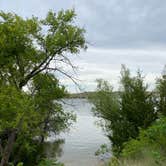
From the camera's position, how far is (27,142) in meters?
22.5

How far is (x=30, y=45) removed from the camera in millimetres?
18906

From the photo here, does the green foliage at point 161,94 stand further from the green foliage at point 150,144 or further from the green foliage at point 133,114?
the green foliage at point 150,144

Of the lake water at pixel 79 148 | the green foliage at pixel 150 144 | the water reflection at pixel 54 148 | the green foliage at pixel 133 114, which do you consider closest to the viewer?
the green foliage at pixel 150 144

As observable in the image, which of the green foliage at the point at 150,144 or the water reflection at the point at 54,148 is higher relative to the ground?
the green foliage at the point at 150,144

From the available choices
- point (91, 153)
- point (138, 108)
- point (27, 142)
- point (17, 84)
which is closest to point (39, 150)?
point (27, 142)

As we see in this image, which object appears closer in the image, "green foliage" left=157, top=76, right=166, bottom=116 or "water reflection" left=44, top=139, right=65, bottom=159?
"green foliage" left=157, top=76, right=166, bottom=116

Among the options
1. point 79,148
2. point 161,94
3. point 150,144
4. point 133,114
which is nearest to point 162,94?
point 161,94

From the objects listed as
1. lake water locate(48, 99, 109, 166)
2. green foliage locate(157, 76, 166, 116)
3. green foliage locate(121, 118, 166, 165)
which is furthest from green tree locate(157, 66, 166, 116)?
green foliage locate(121, 118, 166, 165)

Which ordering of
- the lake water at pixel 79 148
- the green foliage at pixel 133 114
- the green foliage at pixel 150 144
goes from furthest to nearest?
the lake water at pixel 79 148
the green foliage at pixel 133 114
the green foliage at pixel 150 144

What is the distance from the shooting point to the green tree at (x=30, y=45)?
18422 mm

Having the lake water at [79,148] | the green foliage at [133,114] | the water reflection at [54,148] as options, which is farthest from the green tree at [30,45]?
the water reflection at [54,148]

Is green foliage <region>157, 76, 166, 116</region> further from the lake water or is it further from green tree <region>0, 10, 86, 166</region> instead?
green tree <region>0, 10, 86, 166</region>

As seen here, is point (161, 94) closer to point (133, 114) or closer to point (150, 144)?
point (133, 114)

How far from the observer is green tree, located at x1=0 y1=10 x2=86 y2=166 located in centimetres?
1842
